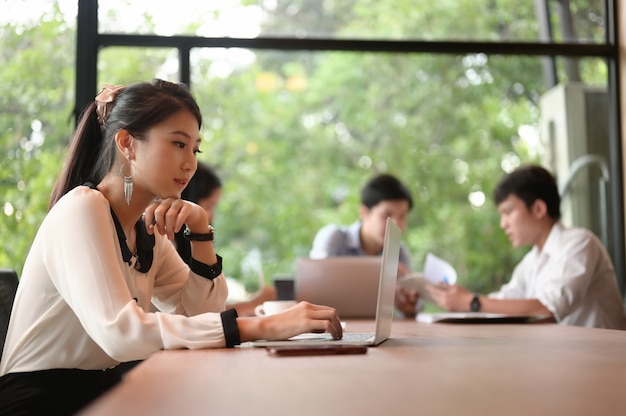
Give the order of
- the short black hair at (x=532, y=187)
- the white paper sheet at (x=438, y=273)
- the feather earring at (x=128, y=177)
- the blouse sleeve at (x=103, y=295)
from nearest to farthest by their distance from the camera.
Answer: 1. the blouse sleeve at (x=103, y=295)
2. the feather earring at (x=128, y=177)
3. the white paper sheet at (x=438, y=273)
4. the short black hair at (x=532, y=187)

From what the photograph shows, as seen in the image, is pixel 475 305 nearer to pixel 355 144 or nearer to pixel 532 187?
pixel 532 187

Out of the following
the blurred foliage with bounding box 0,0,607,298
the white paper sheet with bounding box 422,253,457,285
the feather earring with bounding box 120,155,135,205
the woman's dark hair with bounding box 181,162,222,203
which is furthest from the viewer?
the blurred foliage with bounding box 0,0,607,298

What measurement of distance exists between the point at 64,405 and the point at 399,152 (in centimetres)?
583

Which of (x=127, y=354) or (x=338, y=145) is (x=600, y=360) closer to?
(x=127, y=354)

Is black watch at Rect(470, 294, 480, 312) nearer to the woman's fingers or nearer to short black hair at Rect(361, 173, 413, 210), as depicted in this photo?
short black hair at Rect(361, 173, 413, 210)

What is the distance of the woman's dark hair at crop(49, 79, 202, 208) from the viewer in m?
1.90

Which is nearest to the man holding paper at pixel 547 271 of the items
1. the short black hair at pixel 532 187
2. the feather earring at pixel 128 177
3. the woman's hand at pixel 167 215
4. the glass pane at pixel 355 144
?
the short black hair at pixel 532 187

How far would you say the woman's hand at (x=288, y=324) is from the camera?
5.00ft

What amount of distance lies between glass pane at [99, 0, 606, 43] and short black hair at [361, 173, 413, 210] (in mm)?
714

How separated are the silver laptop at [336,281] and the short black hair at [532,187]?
71 centimetres

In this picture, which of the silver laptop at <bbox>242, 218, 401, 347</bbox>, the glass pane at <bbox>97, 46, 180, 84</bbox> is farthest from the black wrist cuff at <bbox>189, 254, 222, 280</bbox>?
the glass pane at <bbox>97, 46, 180, 84</bbox>

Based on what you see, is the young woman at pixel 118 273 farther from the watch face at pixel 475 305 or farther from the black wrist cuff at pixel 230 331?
the watch face at pixel 475 305

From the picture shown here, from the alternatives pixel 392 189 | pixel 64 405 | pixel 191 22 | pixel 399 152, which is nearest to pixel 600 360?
pixel 64 405

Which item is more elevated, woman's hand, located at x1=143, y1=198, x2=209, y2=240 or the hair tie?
the hair tie
